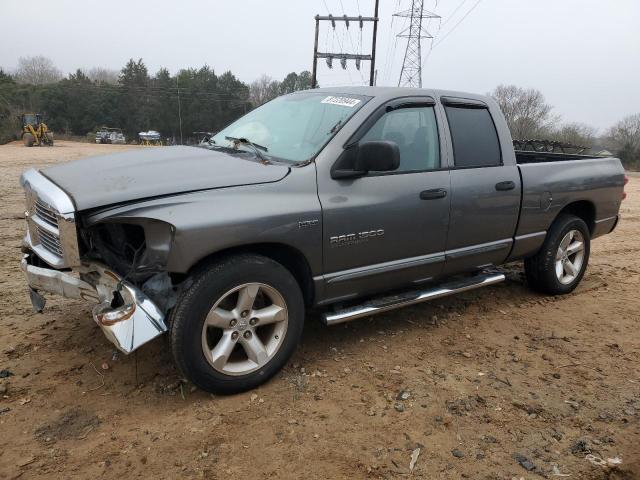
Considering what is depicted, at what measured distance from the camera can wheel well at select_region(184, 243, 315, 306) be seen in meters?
3.02

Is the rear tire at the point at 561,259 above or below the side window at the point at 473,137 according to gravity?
below

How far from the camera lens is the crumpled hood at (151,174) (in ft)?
9.01

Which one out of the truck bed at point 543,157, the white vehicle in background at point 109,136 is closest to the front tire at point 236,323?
the truck bed at point 543,157

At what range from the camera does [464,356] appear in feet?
12.3

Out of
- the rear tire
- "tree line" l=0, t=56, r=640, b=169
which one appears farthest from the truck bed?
"tree line" l=0, t=56, r=640, b=169

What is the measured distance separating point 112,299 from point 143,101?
59680 millimetres

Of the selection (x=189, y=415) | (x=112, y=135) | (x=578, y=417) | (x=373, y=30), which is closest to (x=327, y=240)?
(x=189, y=415)

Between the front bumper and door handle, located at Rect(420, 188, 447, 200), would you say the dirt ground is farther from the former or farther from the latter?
door handle, located at Rect(420, 188, 447, 200)

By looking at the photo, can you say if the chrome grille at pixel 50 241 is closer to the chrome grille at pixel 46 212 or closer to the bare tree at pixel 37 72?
the chrome grille at pixel 46 212

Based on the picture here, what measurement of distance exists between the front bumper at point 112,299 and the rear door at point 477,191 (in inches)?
91.3

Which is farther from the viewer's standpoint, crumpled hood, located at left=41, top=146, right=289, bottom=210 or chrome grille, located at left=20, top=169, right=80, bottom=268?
crumpled hood, located at left=41, top=146, right=289, bottom=210

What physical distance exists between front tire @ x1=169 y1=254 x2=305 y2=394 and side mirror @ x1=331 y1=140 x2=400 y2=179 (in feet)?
2.52

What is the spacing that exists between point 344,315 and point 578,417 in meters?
1.55

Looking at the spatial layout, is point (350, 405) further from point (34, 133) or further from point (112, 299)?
point (34, 133)
